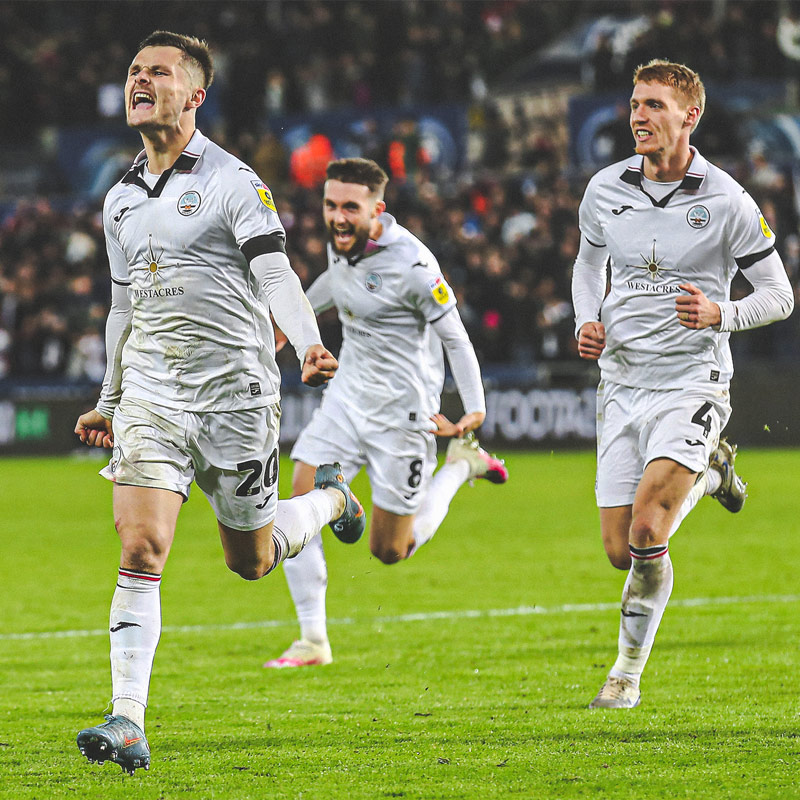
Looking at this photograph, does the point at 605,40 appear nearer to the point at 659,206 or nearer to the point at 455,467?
the point at 455,467

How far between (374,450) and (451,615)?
1400mm

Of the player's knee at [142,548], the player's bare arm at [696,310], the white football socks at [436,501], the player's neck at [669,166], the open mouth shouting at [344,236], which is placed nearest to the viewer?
the player's knee at [142,548]

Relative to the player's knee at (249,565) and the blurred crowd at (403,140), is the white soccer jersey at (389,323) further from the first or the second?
the blurred crowd at (403,140)

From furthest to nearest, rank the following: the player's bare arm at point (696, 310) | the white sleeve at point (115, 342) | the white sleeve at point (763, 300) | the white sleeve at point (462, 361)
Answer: the white sleeve at point (462, 361) → the white sleeve at point (763, 300) → the player's bare arm at point (696, 310) → the white sleeve at point (115, 342)

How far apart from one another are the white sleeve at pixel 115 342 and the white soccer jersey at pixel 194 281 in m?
0.11

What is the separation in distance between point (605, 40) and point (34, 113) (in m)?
11.4

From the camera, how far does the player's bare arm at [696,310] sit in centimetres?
565

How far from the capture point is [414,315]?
7.82 meters

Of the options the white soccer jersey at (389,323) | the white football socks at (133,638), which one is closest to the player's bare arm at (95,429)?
the white football socks at (133,638)

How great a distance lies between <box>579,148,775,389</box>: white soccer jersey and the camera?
607 centimetres

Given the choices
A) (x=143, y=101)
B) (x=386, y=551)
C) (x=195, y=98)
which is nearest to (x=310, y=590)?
(x=386, y=551)

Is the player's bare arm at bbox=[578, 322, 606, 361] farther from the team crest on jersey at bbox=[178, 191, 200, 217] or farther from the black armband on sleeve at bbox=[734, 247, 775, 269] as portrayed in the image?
the team crest on jersey at bbox=[178, 191, 200, 217]

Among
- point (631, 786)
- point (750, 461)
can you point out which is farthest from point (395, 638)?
point (750, 461)

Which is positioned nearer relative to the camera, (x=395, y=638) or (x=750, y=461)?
(x=395, y=638)
